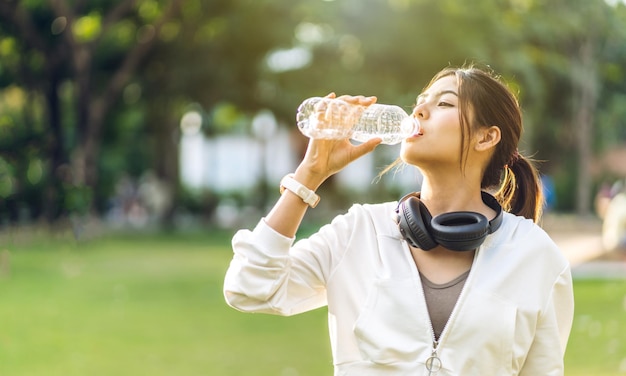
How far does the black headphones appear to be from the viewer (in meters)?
2.83

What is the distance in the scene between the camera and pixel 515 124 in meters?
3.17

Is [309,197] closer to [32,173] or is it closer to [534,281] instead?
[534,281]

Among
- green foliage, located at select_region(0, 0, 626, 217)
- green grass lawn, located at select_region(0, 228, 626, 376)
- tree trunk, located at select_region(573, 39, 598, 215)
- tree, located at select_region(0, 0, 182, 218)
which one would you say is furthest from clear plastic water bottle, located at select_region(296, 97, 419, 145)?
tree trunk, located at select_region(573, 39, 598, 215)

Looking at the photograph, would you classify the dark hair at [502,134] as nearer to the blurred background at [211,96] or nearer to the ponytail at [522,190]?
the ponytail at [522,190]

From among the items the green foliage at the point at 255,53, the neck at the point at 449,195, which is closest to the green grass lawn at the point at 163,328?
the neck at the point at 449,195

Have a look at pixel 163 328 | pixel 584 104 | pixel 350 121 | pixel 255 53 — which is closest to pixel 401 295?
pixel 350 121

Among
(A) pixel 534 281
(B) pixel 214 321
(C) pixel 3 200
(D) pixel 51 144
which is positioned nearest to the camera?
(A) pixel 534 281

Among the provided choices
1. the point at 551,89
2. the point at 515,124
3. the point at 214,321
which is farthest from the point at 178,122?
the point at 515,124

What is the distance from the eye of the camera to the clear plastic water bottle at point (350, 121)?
9.64 feet

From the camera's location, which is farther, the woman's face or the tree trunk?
the tree trunk

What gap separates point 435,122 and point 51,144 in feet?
86.9

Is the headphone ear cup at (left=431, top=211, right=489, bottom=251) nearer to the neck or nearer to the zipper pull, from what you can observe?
the neck

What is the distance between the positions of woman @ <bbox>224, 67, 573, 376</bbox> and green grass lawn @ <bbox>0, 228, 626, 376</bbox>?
523 cm

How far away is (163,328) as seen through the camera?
34.9 feet
